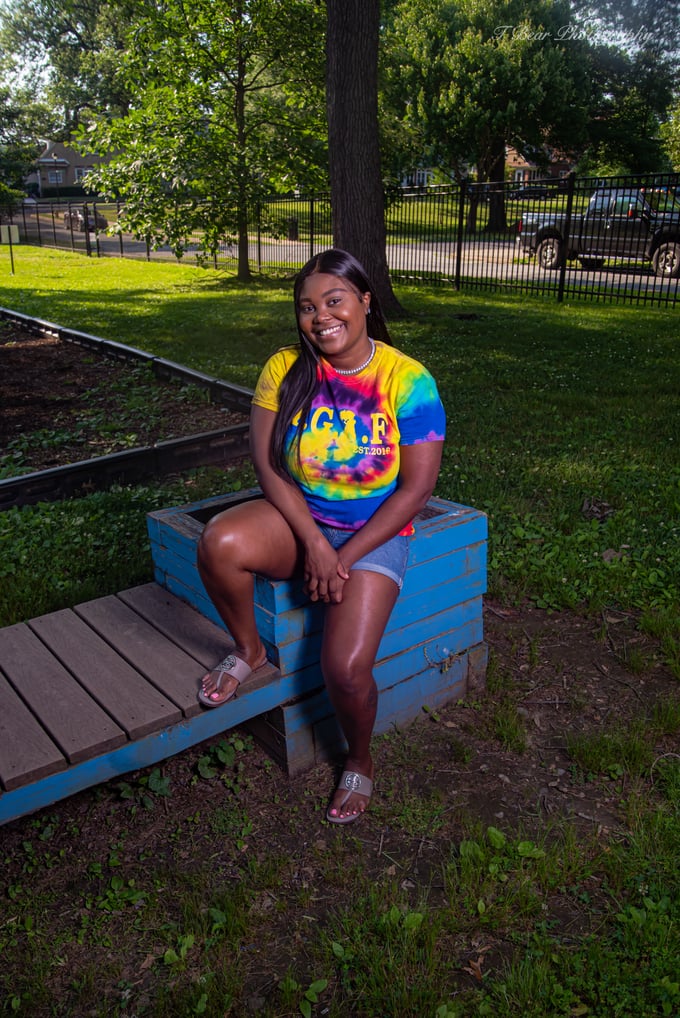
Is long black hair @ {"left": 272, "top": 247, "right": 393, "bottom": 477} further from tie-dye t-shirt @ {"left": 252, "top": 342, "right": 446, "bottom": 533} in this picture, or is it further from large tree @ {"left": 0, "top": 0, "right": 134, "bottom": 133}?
large tree @ {"left": 0, "top": 0, "right": 134, "bottom": 133}

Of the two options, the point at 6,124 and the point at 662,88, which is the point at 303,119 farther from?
the point at 6,124

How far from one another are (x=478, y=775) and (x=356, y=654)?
735mm

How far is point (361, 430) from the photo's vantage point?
8.52 feet

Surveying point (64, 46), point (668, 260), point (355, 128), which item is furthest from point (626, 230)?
point (64, 46)

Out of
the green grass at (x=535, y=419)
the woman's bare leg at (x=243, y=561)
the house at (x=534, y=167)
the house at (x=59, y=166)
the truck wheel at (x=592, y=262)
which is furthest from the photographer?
the house at (x=59, y=166)

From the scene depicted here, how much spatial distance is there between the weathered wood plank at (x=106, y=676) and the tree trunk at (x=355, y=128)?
8079 mm

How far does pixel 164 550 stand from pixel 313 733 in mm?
948

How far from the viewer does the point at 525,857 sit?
242 cm

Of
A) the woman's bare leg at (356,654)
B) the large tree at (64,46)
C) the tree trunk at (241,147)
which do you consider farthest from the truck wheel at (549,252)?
the large tree at (64,46)

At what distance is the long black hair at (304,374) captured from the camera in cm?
265

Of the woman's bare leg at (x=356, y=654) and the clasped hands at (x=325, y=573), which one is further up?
the clasped hands at (x=325, y=573)

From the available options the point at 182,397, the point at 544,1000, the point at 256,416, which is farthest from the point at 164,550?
the point at 182,397

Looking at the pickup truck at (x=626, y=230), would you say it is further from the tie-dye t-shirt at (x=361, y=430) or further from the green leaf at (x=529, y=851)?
the green leaf at (x=529, y=851)

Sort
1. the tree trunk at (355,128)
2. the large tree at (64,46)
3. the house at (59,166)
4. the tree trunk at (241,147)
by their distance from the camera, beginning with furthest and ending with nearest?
the house at (59,166)
the large tree at (64,46)
the tree trunk at (241,147)
the tree trunk at (355,128)
